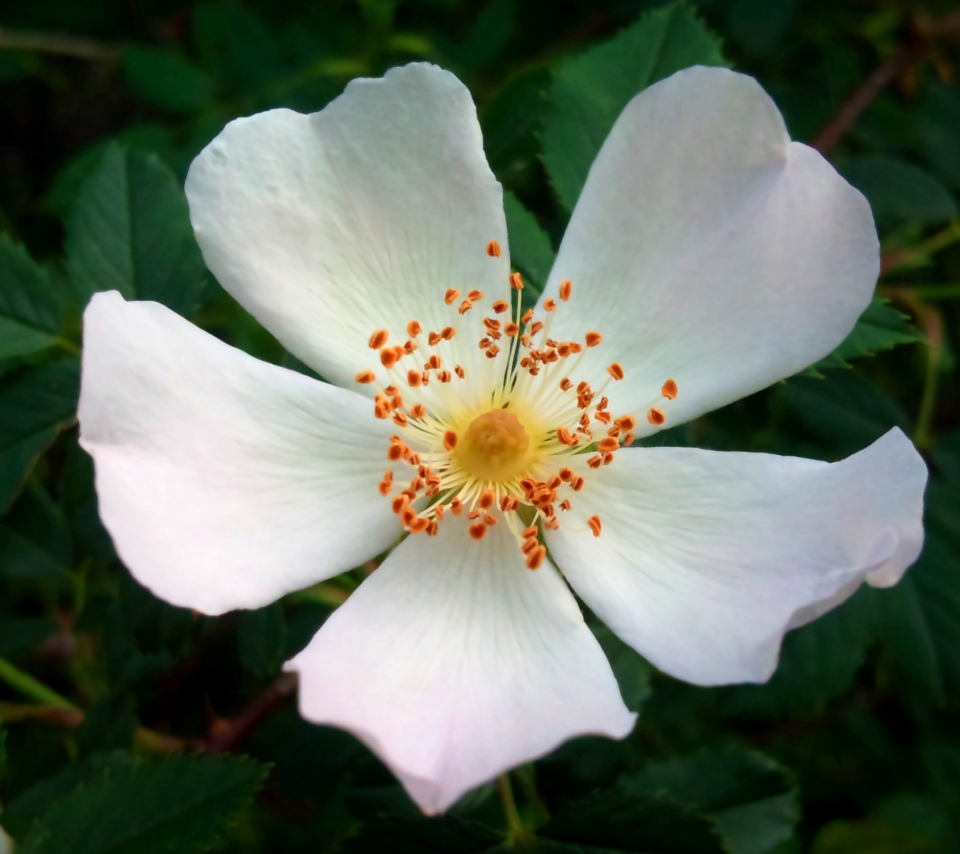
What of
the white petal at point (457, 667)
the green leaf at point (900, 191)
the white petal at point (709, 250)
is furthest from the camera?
the green leaf at point (900, 191)

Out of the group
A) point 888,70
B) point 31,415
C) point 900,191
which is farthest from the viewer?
point 888,70

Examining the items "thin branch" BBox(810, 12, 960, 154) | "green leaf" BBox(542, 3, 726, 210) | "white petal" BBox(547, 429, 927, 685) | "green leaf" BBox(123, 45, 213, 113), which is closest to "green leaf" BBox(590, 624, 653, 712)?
"white petal" BBox(547, 429, 927, 685)

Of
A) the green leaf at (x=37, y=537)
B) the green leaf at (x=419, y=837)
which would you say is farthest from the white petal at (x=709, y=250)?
the green leaf at (x=37, y=537)

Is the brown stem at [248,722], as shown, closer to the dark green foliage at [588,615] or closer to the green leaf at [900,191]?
the dark green foliage at [588,615]

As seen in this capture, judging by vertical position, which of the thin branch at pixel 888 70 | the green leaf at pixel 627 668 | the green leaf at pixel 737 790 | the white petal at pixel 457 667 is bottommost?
the green leaf at pixel 737 790

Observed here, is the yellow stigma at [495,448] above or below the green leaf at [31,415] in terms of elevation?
above

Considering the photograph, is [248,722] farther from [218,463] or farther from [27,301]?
[27,301]

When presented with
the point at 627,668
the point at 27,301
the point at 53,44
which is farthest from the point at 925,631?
the point at 53,44
